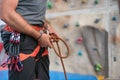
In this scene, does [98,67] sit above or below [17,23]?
below

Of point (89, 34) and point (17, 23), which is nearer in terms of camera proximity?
point (17, 23)

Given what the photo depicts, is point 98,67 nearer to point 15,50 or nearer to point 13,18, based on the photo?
point 15,50

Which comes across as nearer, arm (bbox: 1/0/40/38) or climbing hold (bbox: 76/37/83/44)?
arm (bbox: 1/0/40/38)

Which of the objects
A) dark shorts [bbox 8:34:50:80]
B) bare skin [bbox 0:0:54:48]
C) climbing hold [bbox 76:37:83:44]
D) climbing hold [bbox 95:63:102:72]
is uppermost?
bare skin [bbox 0:0:54:48]

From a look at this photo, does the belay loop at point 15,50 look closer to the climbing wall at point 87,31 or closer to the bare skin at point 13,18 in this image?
the bare skin at point 13,18

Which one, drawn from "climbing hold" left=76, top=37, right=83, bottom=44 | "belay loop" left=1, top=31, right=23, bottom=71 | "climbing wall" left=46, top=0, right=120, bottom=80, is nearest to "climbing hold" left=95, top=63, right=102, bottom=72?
"climbing wall" left=46, top=0, right=120, bottom=80

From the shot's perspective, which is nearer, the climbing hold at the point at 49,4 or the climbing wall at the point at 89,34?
the climbing wall at the point at 89,34

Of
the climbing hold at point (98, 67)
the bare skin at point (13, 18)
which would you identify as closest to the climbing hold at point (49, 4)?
the climbing hold at point (98, 67)

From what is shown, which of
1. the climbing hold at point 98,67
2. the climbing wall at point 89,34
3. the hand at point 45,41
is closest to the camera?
the hand at point 45,41

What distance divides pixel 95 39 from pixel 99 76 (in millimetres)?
602

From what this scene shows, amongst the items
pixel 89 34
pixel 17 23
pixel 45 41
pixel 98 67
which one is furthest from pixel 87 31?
pixel 17 23

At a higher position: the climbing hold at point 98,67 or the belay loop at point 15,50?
the belay loop at point 15,50

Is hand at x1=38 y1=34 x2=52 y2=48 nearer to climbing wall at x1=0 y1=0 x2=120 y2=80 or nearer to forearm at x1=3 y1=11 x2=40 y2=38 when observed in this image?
forearm at x1=3 y1=11 x2=40 y2=38

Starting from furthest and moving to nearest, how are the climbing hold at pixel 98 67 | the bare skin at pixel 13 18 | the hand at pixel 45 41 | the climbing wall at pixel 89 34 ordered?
the climbing hold at pixel 98 67 < the climbing wall at pixel 89 34 < the hand at pixel 45 41 < the bare skin at pixel 13 18
